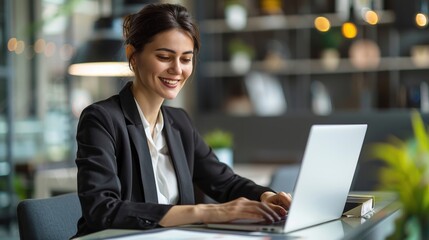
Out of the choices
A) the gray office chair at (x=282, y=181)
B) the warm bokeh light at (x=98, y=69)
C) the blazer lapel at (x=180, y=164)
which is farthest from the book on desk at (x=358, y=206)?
the warm bokeh light at (x=98, y=69)

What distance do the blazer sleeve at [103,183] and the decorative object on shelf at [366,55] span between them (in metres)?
5.70

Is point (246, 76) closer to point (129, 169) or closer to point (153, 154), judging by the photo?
point (153, 154)

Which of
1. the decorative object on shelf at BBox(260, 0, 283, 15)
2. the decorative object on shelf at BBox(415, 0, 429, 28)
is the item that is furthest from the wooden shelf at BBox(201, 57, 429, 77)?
the decorative object on shelf at BBox(415, 0, 429, 28)

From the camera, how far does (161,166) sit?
217cm

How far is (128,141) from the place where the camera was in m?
2.03

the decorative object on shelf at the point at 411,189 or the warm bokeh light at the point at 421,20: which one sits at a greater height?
the warm bokeh light at the point at 421,20

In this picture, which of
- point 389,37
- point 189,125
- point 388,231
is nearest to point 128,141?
point 189,125

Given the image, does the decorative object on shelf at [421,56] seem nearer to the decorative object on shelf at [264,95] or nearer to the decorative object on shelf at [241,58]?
the decorative object on shelf at [264,95]

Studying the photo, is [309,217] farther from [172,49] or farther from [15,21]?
[15,21]

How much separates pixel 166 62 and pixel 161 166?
1.00 ft

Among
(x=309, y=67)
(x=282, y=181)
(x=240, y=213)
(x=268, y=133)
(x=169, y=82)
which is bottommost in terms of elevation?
(x=268, y=133)

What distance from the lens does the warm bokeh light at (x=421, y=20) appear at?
5586mm

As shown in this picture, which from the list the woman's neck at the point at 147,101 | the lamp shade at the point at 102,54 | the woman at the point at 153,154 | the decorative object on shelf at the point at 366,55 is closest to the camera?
the woman at the point at 153,154

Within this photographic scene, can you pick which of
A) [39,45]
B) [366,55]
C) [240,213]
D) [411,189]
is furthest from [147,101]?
[366,55]
